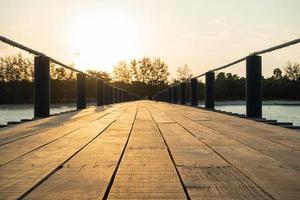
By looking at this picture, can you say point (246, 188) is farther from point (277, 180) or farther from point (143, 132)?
point (143, 132)

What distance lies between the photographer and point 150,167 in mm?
2072

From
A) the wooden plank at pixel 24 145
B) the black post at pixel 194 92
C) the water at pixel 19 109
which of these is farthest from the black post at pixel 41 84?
the black post at pixel 194 92

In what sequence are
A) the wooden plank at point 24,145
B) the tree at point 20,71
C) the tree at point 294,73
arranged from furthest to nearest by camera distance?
the tree at point 294,73 → the tree at point 20,71 → the wooden plank at point 24,145

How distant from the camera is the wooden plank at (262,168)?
1.62 metres

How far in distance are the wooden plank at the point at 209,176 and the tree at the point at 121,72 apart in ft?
192

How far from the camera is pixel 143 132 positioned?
3.82 m

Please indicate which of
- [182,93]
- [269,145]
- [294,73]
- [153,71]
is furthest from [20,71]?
[153,71]

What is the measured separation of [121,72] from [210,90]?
52.9 metres

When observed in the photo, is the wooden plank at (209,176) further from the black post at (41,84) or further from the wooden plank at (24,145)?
the black post at (41,84)

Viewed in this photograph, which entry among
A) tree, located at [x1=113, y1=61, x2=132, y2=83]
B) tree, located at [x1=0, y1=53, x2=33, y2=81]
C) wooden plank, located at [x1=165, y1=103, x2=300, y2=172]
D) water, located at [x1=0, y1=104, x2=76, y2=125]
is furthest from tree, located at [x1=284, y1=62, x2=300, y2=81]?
tree, located at [x1=113, y1=61, x2=132, y2=83]

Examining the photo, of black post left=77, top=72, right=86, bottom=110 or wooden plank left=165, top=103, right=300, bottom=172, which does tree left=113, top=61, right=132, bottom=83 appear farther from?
wooden plank left=165, top=103, right=300, bottom=172

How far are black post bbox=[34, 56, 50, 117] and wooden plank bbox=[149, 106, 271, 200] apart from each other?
3.68m

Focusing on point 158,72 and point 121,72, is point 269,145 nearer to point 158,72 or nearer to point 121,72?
point 158,72

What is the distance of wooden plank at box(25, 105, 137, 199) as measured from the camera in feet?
5.06
